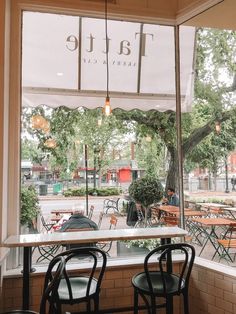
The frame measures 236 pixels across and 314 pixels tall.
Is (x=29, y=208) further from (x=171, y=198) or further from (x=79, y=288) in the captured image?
(x=171, y=198)

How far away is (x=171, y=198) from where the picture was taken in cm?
313

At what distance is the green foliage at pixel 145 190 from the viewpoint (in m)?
3.08

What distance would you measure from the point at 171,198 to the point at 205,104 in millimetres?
1048

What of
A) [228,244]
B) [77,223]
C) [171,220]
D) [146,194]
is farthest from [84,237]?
[228,244]

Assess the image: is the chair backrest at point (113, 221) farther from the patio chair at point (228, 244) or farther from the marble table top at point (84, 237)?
the patio chair at point (228, 244)

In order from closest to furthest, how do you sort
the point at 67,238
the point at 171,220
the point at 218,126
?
1. the point at 67,238
2. the point at 218,126
3. the point at 171,220

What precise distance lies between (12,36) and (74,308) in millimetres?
2544

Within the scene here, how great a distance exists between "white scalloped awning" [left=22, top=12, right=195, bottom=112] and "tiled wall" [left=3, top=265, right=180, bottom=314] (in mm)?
1618

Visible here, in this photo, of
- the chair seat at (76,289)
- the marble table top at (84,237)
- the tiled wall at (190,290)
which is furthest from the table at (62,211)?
the chair seat at (76,289)

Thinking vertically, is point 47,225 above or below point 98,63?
below

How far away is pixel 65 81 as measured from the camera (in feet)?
9.77

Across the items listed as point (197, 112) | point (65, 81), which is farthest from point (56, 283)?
point (197, 112)

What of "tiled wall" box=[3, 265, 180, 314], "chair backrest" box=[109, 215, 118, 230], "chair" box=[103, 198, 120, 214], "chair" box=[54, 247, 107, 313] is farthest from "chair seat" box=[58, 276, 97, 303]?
"chair" box=[103, 198, 120, 214]

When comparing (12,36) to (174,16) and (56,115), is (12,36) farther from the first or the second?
(174,16)
